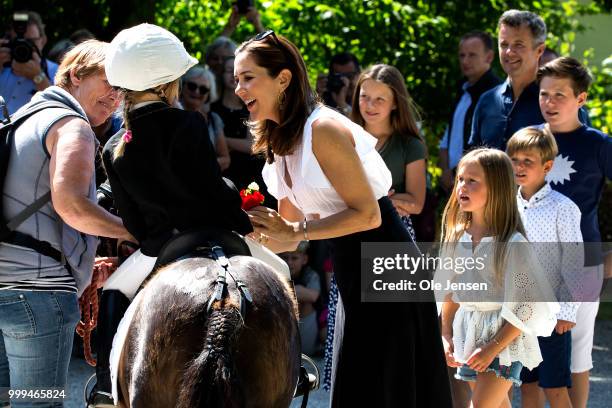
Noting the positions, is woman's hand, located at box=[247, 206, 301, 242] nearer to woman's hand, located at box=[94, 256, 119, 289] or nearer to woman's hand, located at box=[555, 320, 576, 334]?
woman's hand, located at box=[94, 256, 119, 289]

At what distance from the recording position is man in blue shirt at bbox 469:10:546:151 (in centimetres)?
702

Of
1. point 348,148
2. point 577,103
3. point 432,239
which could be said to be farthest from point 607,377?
point 348,148

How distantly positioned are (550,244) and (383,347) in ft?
6.28

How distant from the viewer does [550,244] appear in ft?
19.3

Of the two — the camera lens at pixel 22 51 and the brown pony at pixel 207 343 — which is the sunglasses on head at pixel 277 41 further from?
the camera lens at pixel 22 51

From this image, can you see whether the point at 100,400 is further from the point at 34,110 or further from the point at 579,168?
the point at 579,168

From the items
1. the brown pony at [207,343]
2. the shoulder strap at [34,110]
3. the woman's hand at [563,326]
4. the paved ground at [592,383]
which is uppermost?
the shoulder strap at [34,110]

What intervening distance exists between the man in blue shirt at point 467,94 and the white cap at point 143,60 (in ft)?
14.3

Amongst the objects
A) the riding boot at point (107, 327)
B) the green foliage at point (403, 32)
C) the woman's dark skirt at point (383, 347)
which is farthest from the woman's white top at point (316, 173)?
the green foliage at point (403, 32)

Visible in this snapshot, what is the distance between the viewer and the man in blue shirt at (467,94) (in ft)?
26.8

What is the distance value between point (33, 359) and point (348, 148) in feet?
5.08

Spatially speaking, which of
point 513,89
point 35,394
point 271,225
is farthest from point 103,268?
point 513,89

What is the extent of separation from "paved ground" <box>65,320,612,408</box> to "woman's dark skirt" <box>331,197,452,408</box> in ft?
8.82

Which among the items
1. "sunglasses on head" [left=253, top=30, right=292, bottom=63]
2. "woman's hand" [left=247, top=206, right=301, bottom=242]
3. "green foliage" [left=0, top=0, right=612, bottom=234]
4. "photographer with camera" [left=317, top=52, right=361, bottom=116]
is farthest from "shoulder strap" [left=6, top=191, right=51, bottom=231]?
"green foliage" [left=0, top=0, right=612, bottom=234]
